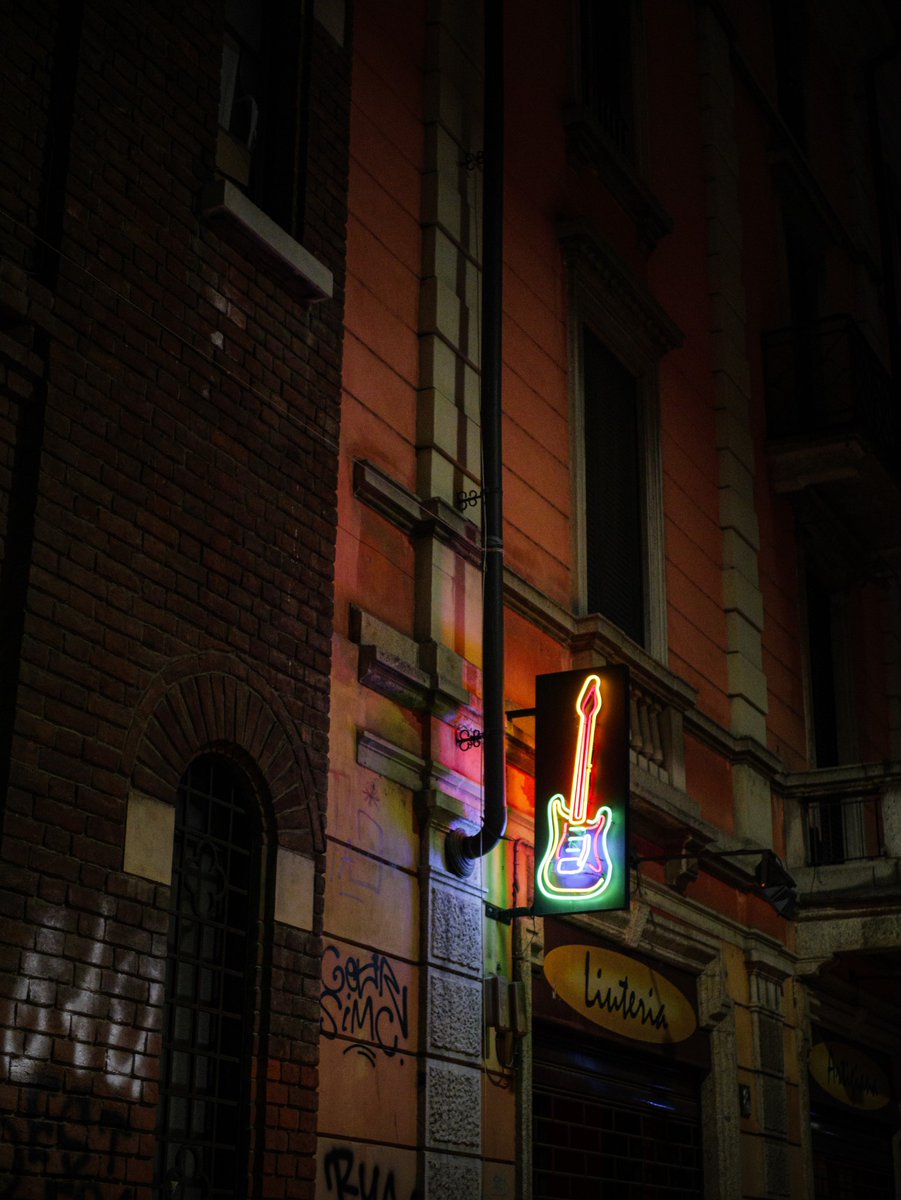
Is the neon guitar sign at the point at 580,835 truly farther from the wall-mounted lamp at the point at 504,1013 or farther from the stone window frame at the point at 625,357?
the stone window frame at the point at 625,357

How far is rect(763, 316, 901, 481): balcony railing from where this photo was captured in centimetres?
1639

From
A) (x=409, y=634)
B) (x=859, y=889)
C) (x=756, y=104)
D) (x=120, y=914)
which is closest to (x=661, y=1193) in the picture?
(x=859, y=889)

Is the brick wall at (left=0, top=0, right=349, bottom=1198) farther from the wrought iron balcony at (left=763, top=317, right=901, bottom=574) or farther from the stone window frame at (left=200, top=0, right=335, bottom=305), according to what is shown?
the wrought iron balcony at (left=763, top=317, right=901, bottom=574)

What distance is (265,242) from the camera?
8836 mm

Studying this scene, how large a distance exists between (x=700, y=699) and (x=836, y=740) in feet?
13.0

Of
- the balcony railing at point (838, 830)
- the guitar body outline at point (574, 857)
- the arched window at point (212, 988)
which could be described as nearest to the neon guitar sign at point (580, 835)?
the guitar body outline at point (574, 857)

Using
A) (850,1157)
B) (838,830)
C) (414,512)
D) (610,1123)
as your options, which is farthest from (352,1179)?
(838,830)

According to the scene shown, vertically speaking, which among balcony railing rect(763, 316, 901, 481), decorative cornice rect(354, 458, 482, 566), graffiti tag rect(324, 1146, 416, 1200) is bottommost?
graffiti tag rect(324, 1146, 416, 1200)

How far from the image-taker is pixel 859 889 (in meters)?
14.0

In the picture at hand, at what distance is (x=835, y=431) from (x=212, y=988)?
1013 centimetres

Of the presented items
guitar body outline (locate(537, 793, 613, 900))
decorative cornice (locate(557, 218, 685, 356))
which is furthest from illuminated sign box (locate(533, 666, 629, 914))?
decorative cornice (locate(557, 218, 685, 356))

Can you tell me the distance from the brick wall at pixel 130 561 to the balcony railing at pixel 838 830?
766cm

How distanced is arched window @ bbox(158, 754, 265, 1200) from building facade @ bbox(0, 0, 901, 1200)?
0.02m

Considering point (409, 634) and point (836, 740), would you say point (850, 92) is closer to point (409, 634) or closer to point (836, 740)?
point (836, 740)
